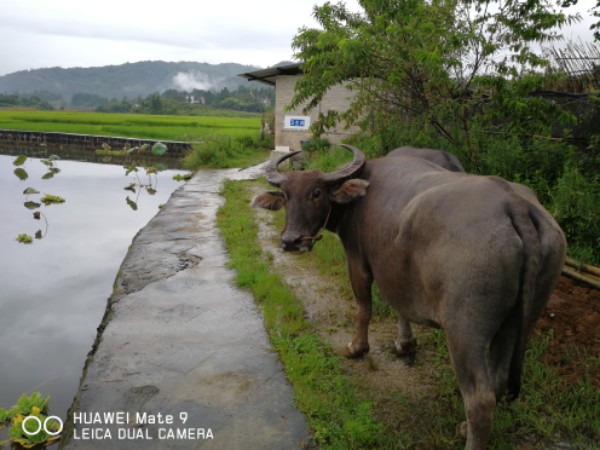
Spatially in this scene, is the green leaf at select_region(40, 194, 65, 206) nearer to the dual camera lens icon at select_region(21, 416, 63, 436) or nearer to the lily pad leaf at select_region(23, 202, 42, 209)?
the lily pad leaf at select_region(23, 202, 42, 209)

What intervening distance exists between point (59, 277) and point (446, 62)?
5592mm

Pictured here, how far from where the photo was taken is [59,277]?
6.57m

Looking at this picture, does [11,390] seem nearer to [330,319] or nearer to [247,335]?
[247,335]

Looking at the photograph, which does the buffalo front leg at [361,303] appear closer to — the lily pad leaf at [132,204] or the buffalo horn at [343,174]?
the buffalo horn at [343,174]

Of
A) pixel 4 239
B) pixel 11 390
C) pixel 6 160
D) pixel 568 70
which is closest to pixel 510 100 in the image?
pixel 568 70

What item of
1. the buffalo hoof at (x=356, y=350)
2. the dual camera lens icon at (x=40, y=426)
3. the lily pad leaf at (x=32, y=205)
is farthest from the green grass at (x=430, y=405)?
the lily pad leaf at (x=32, y=205)

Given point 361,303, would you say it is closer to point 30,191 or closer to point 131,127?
point 30,191

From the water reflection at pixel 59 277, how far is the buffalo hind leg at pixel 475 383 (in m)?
2.99

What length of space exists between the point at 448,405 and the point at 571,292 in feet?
6.09

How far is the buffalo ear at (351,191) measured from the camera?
3163 millimetres

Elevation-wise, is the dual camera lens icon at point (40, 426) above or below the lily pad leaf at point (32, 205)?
above

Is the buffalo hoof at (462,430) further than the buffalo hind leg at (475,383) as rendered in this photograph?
Yes

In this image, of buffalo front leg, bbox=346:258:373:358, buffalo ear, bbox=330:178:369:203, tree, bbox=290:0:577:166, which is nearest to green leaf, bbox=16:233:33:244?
tree, bbox=290:0:577:166

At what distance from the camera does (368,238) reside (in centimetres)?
306
